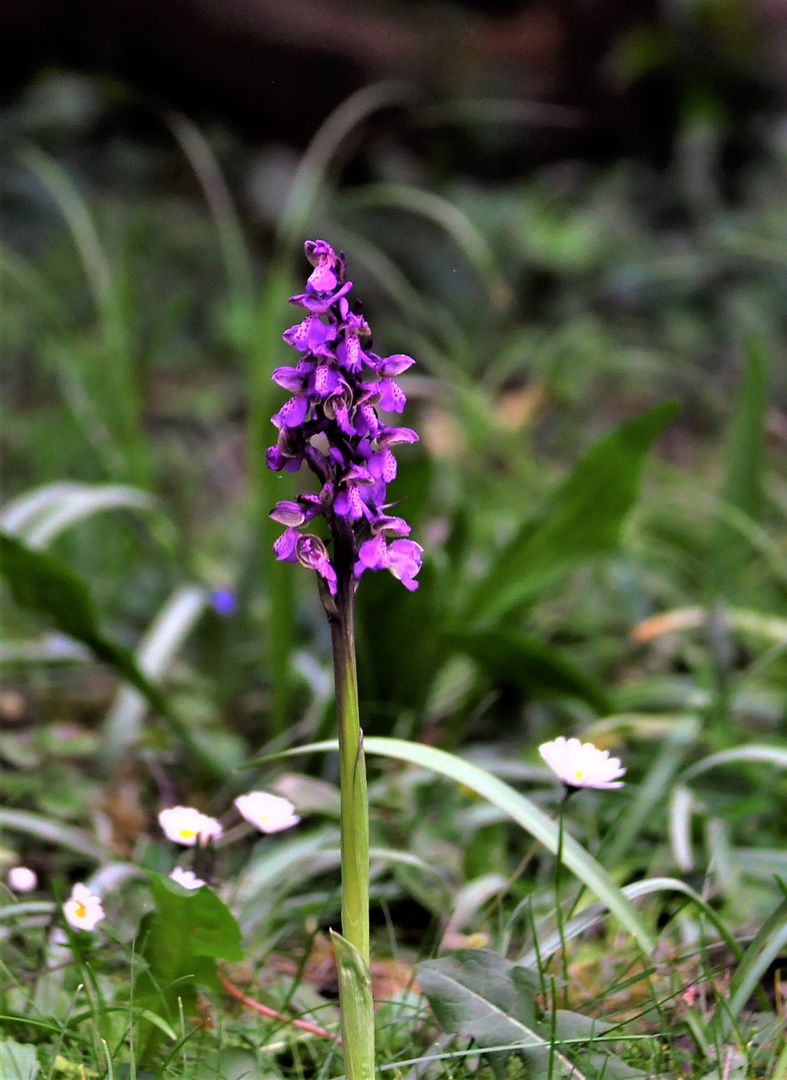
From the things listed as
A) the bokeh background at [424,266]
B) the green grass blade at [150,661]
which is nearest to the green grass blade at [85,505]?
the bokeh background at [424,266]

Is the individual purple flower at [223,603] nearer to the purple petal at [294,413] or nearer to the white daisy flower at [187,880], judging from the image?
the white daisy flower at [187,880]

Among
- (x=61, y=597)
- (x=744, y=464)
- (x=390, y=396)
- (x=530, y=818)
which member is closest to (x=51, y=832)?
(x=61, y=597)

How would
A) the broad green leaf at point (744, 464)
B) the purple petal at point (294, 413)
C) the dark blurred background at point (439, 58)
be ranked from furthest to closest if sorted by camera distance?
the dark blurred background at point (439, 58) → the broad green leaf at point (744, 464) → the purple petal at point (294, 413)

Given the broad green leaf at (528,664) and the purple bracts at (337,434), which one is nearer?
the purple bracts at (337,434)

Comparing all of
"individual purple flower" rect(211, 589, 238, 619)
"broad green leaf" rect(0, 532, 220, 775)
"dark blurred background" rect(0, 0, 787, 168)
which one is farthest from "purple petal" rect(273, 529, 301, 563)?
"dark blurred background" rect(0, 0, 787, 168)

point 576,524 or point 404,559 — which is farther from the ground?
point 576,524

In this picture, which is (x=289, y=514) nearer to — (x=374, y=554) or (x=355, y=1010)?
(x=374, y=554)
